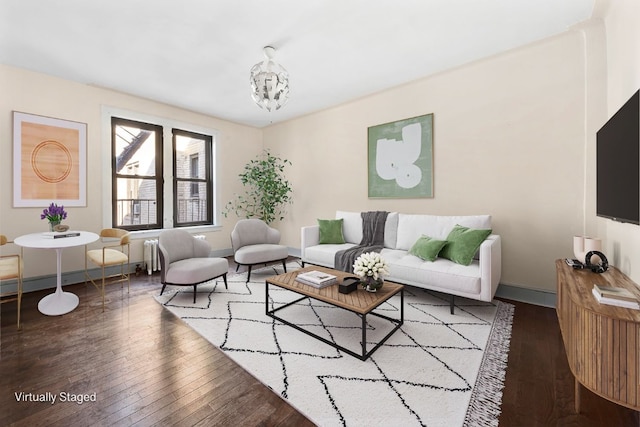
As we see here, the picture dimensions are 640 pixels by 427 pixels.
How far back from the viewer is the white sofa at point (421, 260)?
2533 millimetres

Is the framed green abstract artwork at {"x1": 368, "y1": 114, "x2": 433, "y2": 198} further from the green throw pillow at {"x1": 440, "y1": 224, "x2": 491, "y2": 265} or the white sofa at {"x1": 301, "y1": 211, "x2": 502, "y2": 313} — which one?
the green throw pillow at {"x1": 440, "y1": 224, "x2": 491, "y2": 265}

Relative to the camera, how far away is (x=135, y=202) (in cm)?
448

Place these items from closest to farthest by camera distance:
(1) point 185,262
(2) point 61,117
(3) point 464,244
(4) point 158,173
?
(3) point 464,244, (1) point 185,262, (2) point 61,117, (4) point 158,173

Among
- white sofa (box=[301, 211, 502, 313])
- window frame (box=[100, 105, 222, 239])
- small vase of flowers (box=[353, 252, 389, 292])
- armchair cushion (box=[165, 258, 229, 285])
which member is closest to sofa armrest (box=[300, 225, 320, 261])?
white sofa (box=[301, 211, 502, 313])

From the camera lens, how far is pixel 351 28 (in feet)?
8.71

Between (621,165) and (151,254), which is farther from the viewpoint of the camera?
(151,254)

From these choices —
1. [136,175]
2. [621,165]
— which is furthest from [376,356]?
[136,175]

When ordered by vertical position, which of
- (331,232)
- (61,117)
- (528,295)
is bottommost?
(528,295)

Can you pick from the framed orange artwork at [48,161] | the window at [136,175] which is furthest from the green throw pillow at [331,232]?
the framed orange artwork at [48,161]

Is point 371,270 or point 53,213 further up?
point 53,213

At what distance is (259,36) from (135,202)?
3.43 m

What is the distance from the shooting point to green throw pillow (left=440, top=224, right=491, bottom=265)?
2799 millimetres

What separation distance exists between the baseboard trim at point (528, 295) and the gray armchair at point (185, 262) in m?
3.38

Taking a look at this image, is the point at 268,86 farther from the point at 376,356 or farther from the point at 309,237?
the point at 376,356
